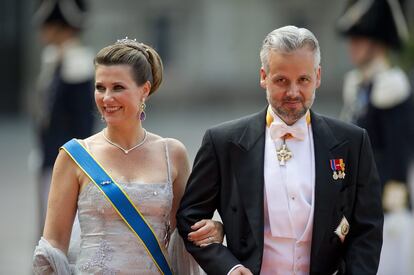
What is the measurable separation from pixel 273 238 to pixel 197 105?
23.5 meters

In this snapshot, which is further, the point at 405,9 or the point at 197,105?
the point at 197,105

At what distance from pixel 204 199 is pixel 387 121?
10.9 feet

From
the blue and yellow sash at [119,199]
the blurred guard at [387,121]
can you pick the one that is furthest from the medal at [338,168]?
the blurred guard at [387,121]

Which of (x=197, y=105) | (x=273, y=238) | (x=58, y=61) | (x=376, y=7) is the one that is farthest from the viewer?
(x=197, y=105)

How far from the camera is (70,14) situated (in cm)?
1004

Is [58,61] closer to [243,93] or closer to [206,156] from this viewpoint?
[206,156]

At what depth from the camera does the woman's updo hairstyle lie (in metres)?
4.83

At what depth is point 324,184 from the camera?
4625 mm

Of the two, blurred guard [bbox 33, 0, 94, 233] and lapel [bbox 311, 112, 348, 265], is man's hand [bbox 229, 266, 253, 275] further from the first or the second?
blurred guard [bbox 33, 0, 94, 233]

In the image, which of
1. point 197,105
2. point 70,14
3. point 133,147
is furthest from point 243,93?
point 133,147

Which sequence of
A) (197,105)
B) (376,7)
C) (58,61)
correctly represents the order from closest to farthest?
(376,7) → (58,61) → (197,105)

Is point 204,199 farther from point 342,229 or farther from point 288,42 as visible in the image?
point 288,42

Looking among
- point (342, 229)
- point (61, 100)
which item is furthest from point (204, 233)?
point (61, 100)

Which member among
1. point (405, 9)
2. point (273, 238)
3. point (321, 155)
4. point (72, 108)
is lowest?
point (273, 238)
